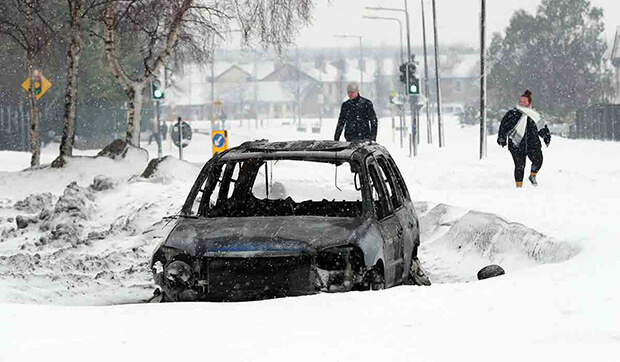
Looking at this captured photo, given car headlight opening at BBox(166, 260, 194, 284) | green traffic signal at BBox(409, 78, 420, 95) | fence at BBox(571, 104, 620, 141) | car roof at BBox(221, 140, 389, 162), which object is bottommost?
fence at BBox(571, 104, 620, 141)

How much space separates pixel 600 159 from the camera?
3325cm

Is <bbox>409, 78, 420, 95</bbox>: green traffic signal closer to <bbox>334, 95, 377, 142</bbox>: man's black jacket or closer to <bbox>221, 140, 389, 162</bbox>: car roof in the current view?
<bbox>334, 95, 377, 142</bbox>: man's black jacket

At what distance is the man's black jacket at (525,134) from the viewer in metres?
19.1

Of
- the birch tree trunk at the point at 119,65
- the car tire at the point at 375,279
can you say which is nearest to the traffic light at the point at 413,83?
the birch tree trunk at the point at 119,65

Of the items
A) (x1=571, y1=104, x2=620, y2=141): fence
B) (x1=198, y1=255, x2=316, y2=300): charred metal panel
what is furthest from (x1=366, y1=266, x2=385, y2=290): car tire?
(x1=571, y1=104, x2=620, y2=141): fence

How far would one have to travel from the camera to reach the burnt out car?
23.5 feet

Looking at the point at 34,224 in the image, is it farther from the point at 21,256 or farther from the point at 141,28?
the point at 141,28

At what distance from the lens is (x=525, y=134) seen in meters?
19.4

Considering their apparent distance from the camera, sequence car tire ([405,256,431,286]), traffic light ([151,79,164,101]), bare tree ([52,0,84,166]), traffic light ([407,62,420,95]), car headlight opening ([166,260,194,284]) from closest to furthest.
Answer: car headlight opening ([166,260,194,284]) < car tire ([405,256,431,286]) < bare tree ([52,0,84,166]) < traffic light ([151,79,164,101]) < traffic light ([407,62,420,95])

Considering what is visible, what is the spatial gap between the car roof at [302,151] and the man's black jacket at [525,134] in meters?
10.6

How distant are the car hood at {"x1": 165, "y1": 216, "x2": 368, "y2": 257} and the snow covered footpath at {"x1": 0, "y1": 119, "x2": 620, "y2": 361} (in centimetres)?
59

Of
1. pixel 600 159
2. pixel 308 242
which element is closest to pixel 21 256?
pixel 308 242

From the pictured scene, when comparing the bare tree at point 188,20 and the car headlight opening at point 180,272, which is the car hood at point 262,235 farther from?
the bare tree at point 188,20

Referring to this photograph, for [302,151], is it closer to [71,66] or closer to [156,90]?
[71,66]
